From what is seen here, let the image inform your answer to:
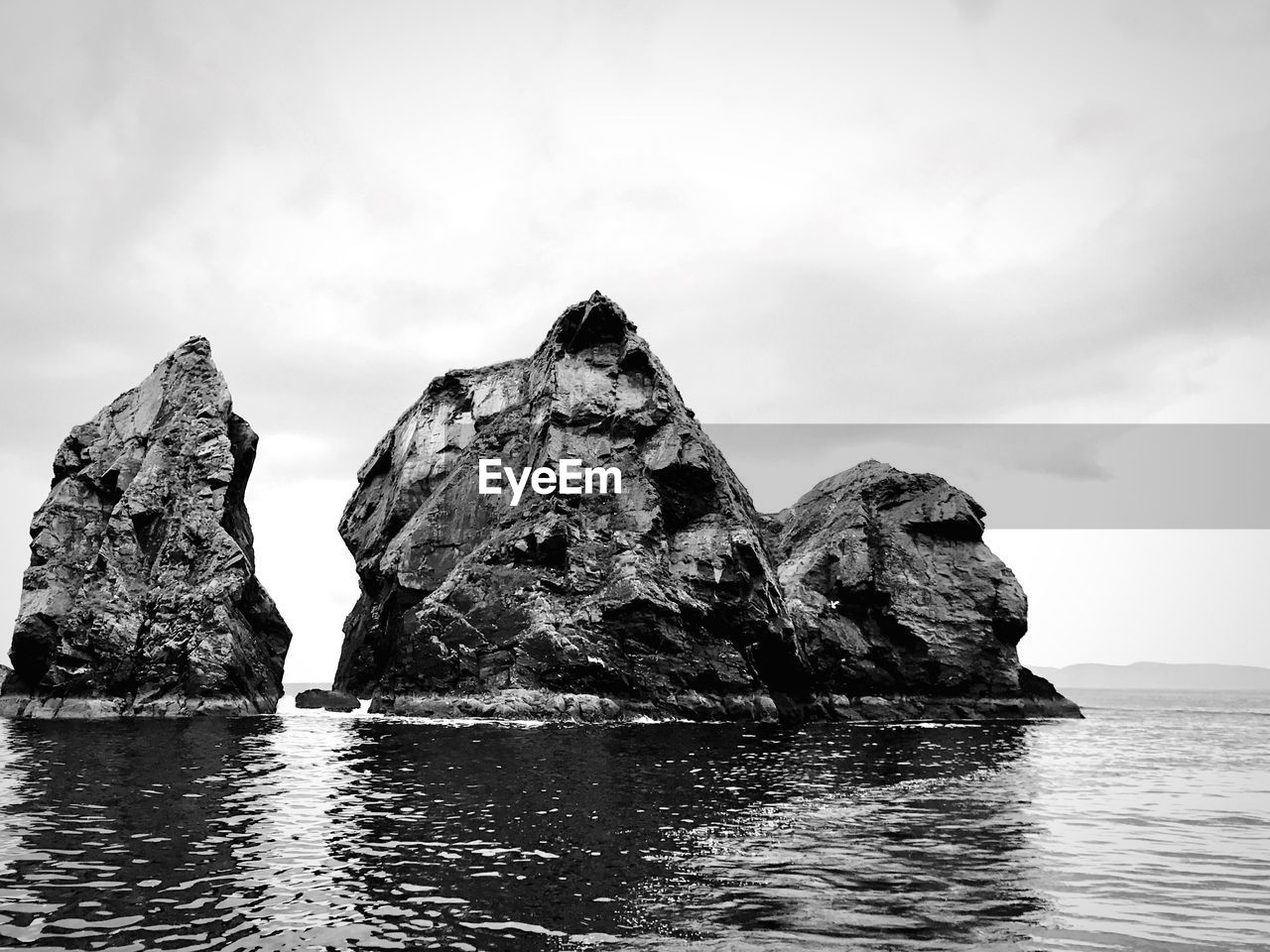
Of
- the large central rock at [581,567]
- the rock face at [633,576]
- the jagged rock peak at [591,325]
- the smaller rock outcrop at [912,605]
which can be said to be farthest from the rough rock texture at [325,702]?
the smaller rock outcrop at [912,605]

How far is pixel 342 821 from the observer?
70.8 feet

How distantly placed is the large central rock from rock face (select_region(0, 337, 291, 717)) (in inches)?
462

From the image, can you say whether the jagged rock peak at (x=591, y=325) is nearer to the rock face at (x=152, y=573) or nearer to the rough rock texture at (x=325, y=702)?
the rock face at (x=152, y=573)

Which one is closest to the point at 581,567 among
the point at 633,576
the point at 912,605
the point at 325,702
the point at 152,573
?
the point at 633,576

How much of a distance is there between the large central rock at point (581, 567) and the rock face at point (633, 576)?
16 centimetres

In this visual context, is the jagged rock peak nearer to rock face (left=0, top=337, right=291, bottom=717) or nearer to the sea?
rock face (left=0, top=337, right=291, bottom=717)

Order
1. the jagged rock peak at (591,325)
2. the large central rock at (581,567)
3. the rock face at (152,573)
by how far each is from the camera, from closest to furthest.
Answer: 1. the rock face at (152,573)
2. the large central rock at (581,567)
3. the jagged rock peak at (591,325)

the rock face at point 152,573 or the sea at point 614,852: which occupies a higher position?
the rock face at point 152,573

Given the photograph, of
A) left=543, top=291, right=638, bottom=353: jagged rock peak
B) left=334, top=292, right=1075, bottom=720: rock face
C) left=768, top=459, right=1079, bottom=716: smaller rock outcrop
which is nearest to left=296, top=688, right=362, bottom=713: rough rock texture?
left=334, top=292, right=1075, bottom=720: rock face

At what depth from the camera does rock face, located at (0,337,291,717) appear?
62.3 m

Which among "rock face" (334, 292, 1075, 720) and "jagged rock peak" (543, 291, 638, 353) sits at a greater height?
"jagged rock peak" (543, 291, 638, 353)

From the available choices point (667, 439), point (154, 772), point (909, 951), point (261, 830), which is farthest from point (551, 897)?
point (667, 439)

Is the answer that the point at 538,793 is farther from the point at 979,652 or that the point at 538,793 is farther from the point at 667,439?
the point at 979,652

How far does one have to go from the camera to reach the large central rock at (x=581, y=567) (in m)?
63.7
